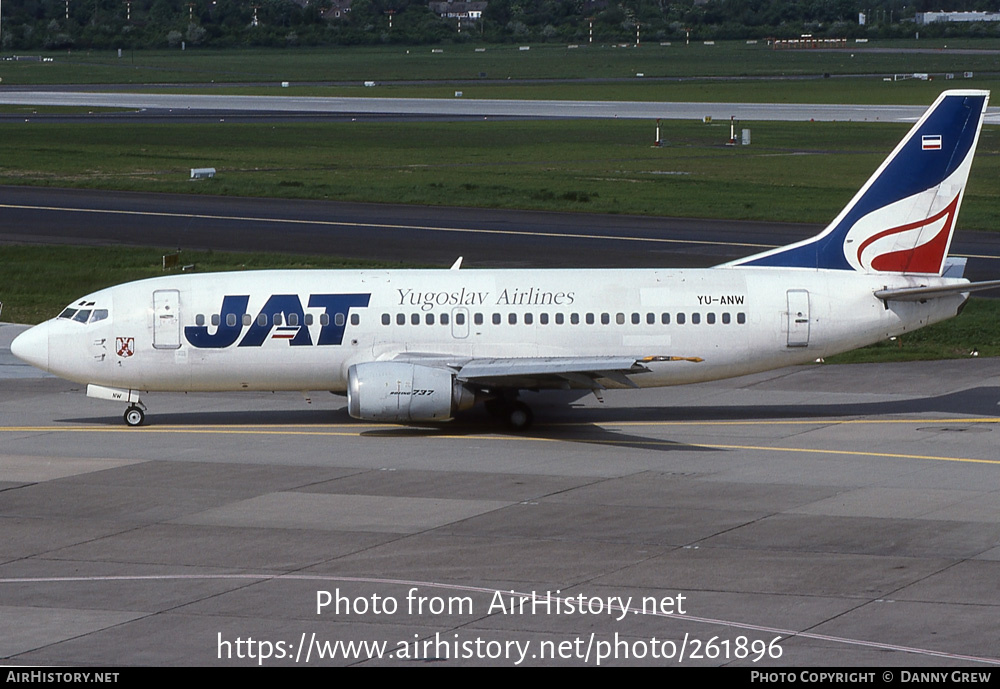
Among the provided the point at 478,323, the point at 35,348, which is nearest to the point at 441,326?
the point at 478,323

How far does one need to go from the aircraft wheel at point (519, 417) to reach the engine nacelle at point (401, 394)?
2.25 m

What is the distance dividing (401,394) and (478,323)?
3136 millimetres

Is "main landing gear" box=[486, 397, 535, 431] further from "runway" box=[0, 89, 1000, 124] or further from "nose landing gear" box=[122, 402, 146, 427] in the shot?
"runway" box=[0, 89, 1000, 124]

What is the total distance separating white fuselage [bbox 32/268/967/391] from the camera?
36094 mm

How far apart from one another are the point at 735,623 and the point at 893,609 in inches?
98.5

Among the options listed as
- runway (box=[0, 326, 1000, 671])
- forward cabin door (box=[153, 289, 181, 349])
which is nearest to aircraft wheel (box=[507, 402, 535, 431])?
runway (box=[0, 326, 1000, 671])

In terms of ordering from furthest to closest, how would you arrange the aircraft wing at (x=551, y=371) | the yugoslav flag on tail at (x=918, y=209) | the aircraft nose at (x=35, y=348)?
the yugoslav flag on tail at (x=918, y=209), the aircraft nose at (x=35, y=348), the aircraft wing at (x=551, y=371)

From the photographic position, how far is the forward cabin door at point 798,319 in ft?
119

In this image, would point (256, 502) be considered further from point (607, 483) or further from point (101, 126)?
point (101, 126)

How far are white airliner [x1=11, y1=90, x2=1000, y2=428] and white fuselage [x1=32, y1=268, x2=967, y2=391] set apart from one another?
3 cm

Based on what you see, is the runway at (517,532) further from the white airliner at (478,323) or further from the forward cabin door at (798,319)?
the forward cabin door at (798,319)

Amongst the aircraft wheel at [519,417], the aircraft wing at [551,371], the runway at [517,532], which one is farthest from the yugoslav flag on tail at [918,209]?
the aircraft wheel at [519,417]

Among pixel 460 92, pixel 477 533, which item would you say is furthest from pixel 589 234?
pixel 460 92

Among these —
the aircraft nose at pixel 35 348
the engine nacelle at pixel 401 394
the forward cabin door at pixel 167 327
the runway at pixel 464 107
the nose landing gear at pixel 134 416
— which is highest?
the runway at pixel 464 107
